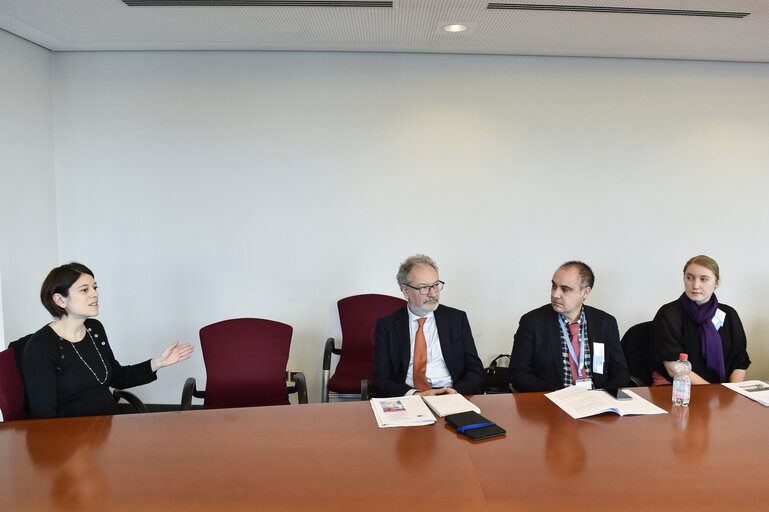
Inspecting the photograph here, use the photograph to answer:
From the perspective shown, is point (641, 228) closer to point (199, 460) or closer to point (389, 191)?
point (389, 191)

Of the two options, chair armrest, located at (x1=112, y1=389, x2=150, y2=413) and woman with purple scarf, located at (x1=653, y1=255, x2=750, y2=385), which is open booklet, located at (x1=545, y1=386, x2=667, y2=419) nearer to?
woman with purple scarf, located at (x1=653, y1=255, x2=750, y2=385)

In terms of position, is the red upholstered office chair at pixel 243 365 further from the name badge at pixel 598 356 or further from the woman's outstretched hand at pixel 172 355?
the name badge at pixel 598 356

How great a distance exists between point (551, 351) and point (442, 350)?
0.62 m

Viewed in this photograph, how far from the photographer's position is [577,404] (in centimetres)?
273

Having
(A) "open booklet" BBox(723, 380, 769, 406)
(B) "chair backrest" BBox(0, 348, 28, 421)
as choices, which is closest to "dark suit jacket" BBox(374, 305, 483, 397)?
(A) "open booklet" BBox(723, 380, 769, 406)

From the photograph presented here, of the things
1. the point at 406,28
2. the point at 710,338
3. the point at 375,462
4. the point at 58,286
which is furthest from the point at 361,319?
the point at 375,462

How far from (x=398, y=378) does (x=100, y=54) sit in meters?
3.68

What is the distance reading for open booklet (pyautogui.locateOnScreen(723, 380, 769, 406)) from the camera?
284cm

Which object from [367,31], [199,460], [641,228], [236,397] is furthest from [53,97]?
[641,228]

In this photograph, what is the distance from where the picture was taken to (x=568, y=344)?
3.40m

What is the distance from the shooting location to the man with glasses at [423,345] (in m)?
3.38

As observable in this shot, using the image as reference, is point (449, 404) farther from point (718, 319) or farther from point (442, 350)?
point (718, 319)

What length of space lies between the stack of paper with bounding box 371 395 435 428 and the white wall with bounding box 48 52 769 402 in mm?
2331

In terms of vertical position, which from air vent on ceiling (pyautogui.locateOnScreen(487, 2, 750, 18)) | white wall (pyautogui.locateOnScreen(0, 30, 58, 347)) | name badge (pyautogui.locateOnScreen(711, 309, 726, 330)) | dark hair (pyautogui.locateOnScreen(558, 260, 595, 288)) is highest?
air vent on ceiling (pyautogui.locateOnScreen(487, 2, 750, 18))
